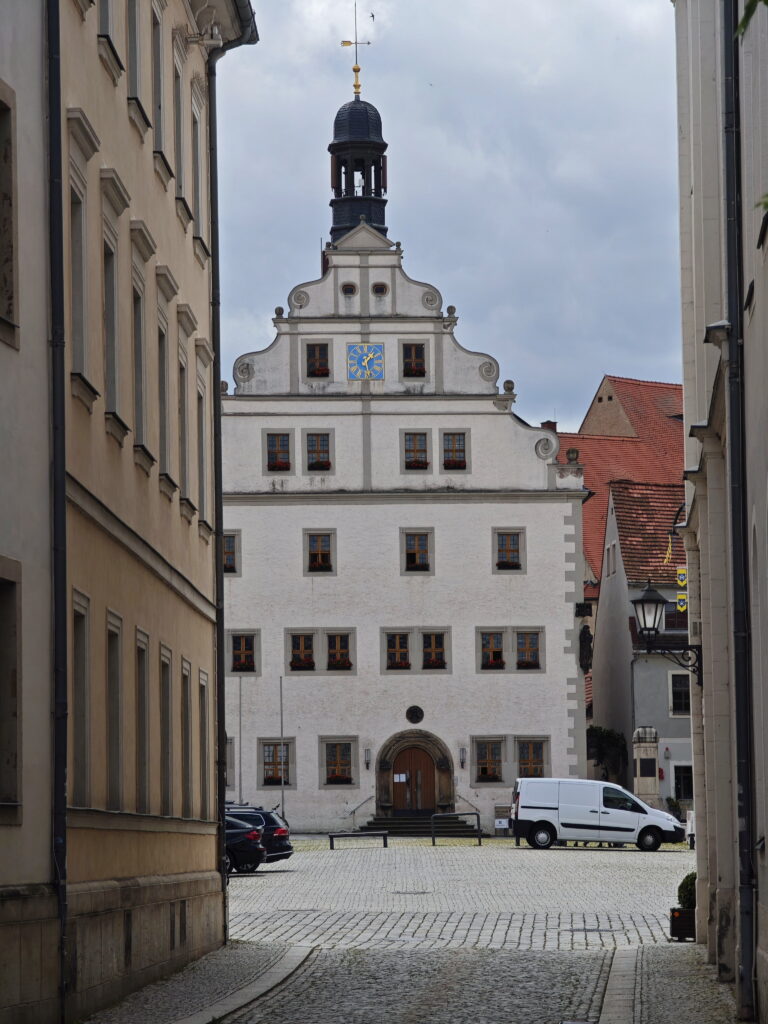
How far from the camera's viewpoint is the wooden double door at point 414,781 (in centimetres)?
5181

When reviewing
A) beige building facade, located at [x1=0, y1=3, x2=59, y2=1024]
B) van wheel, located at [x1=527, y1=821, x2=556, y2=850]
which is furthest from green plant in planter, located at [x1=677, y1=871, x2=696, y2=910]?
van wheel, located at [x1=527, y1=821, x2=556, y2=850]

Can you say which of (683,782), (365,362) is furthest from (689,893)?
(683,782)

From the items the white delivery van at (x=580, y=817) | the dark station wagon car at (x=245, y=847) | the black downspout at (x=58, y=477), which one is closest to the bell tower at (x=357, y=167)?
the white delivery van at (x=580, y=817)

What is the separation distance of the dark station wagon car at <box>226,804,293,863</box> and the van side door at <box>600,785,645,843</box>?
9325mm

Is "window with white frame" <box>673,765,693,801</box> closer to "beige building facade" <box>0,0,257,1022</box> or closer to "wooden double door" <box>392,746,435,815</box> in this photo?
"wooden double door" <box>392,746,435,815</box>

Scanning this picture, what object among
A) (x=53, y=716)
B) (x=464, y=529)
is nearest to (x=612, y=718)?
Answer: (x=464, y=529)

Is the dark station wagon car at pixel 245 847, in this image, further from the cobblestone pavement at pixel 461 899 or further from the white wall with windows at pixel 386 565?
the white wall with windows at pixel 386 565

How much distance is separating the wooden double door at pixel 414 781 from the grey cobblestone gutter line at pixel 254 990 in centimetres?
3366

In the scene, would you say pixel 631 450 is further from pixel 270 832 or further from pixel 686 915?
pixel 686 915

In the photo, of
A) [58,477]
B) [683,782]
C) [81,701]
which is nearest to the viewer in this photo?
[58,477]

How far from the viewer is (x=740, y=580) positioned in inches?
474

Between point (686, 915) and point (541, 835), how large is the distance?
2447 centimetres

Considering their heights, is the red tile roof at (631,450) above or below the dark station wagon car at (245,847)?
above

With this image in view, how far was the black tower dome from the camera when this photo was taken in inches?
2269
